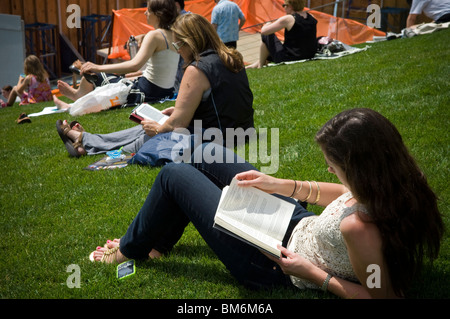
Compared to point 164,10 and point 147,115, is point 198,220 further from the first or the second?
point 164,10

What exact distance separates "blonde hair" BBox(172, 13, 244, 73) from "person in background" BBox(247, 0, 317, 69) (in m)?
5.08

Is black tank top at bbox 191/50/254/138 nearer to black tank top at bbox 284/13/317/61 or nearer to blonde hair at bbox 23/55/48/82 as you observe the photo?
black tank top at bbox 284/13/317/61

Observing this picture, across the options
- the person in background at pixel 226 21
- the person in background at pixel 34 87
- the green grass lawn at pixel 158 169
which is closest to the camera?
the green grass lawn at pixel 158 169

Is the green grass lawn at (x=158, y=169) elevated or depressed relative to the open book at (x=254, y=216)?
depressed

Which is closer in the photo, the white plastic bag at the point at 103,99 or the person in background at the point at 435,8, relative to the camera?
the white plastic bag at the point at 103,99

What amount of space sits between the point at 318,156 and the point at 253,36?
11.2m

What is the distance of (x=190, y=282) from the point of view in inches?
105

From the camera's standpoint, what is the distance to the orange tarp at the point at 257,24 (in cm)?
1266

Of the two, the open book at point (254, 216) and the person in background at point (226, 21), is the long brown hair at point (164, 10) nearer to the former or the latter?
the person in background at point (226, 21)

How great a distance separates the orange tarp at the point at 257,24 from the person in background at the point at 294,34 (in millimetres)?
2411

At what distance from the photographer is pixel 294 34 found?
8.99 metres

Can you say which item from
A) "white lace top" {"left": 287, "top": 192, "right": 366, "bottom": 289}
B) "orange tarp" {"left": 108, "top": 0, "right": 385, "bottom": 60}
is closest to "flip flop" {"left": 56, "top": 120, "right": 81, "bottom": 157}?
"white lace top" {"left": 287, "top": 192, "right": 366, "bottom": 289}

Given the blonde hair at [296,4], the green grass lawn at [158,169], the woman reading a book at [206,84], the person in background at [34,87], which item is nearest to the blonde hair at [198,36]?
the woman reading a book at [206,84]

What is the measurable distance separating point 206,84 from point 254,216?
2101 millimetres
